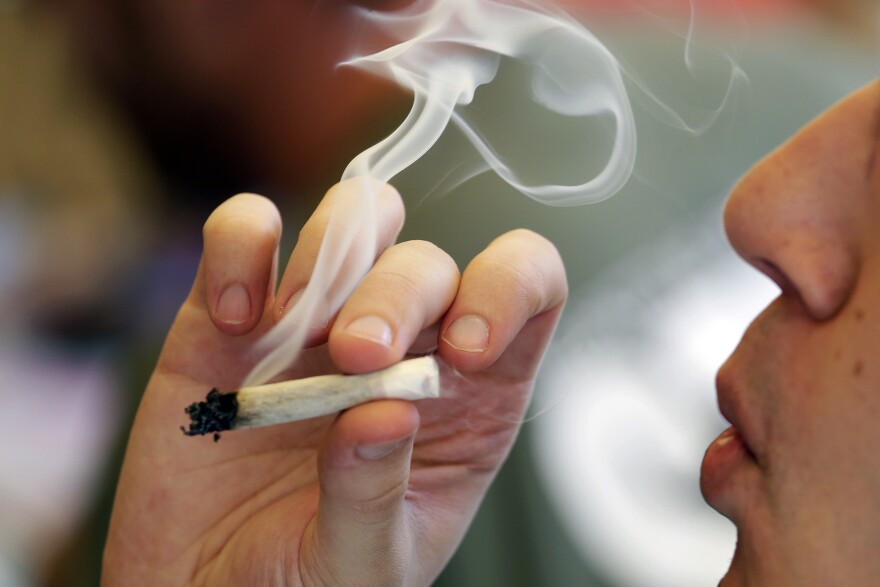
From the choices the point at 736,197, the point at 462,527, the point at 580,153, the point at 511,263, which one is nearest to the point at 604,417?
the point at 580,153

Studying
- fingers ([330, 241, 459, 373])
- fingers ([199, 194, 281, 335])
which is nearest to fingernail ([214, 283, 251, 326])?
fingers ([199, 194, 281, 335])

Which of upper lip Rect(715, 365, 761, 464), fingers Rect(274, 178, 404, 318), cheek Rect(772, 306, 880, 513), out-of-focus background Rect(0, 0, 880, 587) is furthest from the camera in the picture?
out-of-focus background Rect(0, 0, 880, 587)

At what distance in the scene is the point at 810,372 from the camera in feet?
1.86

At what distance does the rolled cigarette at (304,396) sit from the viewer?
53cm

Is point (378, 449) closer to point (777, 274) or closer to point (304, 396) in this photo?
point (304, 396)

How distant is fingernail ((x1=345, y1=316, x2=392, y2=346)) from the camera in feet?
1.90

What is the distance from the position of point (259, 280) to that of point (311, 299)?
13 cm

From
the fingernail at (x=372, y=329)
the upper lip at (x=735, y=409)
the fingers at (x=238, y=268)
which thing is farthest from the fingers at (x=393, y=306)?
the upper lip at (x=735, y=409)

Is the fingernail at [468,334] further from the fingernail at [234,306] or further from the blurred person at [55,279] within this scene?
the blurred person at [55,279]

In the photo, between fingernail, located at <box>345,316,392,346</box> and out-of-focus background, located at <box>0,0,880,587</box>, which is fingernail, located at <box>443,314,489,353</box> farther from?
out-of-focus background, located at <box>0,0,880,587</box>

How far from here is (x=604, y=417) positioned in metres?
1.67

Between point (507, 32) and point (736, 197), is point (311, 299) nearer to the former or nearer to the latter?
point (736, 197)

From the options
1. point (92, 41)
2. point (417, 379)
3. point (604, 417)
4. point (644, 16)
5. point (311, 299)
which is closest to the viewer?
point (417, 379)

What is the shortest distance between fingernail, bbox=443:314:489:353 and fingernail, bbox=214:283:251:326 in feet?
0.81
